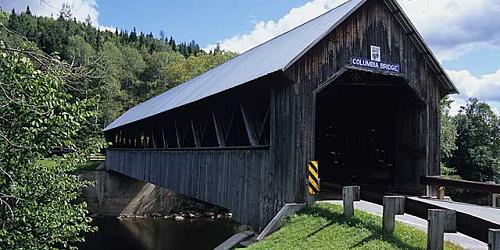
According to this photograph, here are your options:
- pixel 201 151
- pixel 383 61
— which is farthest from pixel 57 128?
pixel 383 61

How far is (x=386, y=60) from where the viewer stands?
10477 millimetres

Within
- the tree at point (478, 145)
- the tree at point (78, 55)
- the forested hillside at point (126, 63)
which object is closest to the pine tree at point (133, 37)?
the forested hillside at point (126, 63)

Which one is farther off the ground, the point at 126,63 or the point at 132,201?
the point at 126,63

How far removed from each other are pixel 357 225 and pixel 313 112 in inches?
110

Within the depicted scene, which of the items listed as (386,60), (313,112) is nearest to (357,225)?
(313,112)

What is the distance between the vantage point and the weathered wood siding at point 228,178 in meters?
9.95

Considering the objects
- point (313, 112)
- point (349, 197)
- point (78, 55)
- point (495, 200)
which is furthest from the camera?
point (495, 200)

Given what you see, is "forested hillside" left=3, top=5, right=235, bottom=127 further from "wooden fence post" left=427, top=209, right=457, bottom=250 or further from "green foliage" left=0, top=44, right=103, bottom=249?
"wooden fence post" left=427, top=209, right=457, bottom=250

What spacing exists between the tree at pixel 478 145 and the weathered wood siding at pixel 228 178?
88.8ft

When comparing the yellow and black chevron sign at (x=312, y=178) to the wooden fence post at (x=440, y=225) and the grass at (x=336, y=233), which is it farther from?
the wooden fence post at (x=440, y=225)

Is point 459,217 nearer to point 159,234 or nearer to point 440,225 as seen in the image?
point 440,225

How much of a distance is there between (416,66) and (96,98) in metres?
7.05

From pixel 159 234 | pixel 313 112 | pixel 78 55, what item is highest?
pixel 78 55

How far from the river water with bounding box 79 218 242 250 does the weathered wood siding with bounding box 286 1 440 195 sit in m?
9.40
